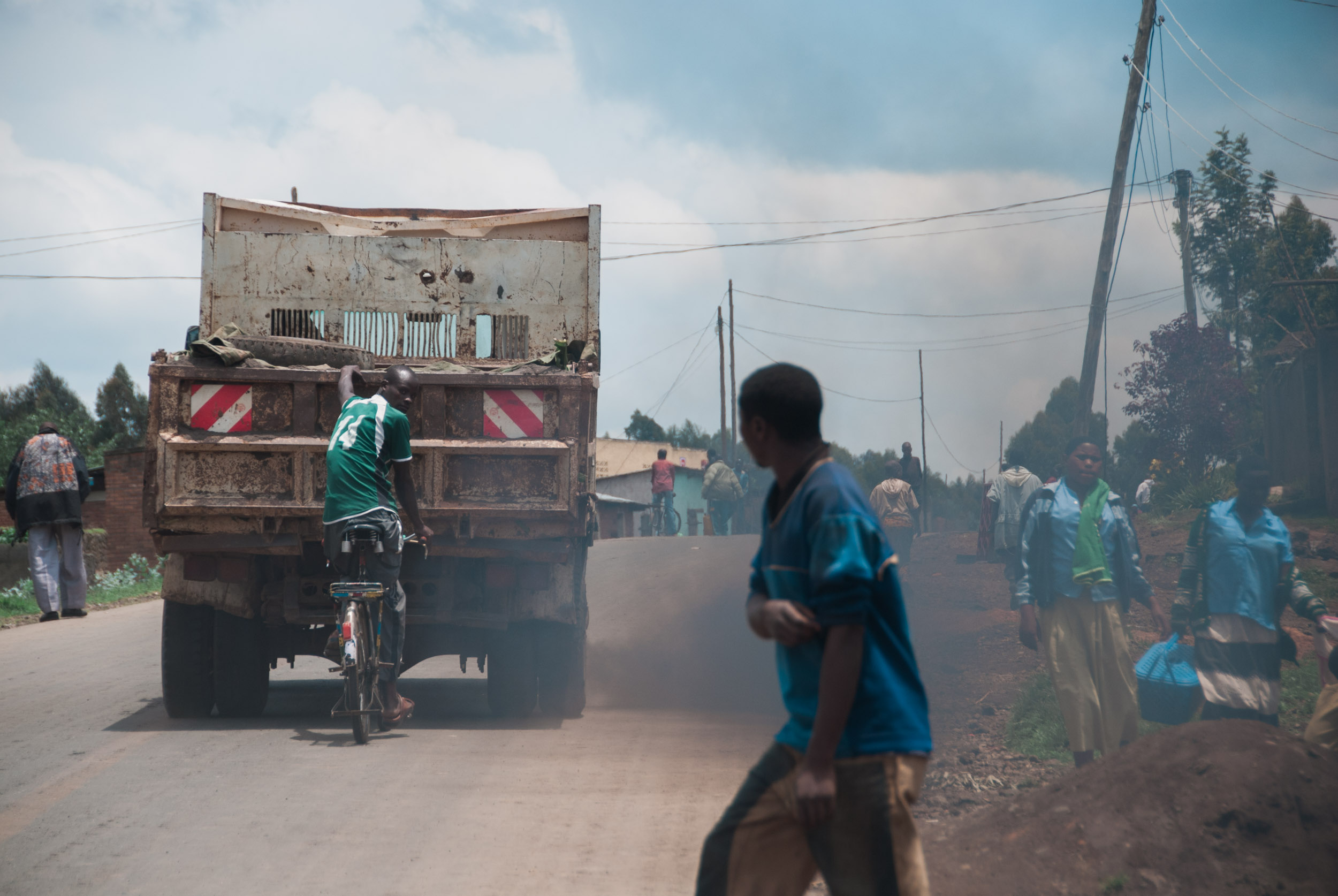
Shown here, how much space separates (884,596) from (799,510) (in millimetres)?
246

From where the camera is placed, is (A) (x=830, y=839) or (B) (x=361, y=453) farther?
(B) (x=361, y=453)

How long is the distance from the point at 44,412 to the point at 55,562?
3631cm

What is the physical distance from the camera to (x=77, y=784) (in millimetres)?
5008

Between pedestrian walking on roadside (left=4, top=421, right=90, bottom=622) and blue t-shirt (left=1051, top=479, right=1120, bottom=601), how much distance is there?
10.0 metres

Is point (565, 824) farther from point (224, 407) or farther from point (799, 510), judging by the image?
point (224, 407)

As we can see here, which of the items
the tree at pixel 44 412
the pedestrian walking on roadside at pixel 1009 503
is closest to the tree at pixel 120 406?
the tree at pixel 44 412

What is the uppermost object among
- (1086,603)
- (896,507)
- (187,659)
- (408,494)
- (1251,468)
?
(1251,468)

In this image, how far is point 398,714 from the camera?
6.24m

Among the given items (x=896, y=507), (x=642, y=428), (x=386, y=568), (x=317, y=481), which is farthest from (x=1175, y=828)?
(x=642, y=428)

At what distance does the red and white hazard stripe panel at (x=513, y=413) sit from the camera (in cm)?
649

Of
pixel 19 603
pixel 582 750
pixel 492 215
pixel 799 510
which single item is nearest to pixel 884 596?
pixel 799 510

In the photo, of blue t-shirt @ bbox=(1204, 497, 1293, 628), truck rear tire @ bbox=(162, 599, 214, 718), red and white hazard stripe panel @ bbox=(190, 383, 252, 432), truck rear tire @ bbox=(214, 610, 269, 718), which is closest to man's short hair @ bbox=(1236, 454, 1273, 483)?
blue t-shirt @ bbox=(1204, 497, 1293, 628)

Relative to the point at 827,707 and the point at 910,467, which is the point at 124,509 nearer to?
the point at 910,467

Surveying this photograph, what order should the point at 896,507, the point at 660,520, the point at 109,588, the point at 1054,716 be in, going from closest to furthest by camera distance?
the point at 1054,716 < the point at 896,507 < the point at 109,588 < the point at 660,520
